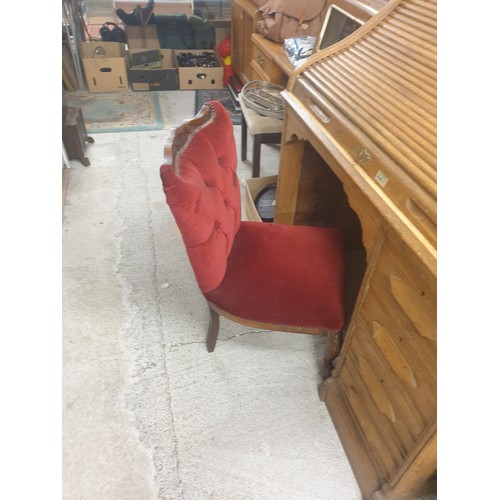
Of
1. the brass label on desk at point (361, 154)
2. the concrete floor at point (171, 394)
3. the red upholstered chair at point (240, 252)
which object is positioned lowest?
the concrete floor at point (171, 394)

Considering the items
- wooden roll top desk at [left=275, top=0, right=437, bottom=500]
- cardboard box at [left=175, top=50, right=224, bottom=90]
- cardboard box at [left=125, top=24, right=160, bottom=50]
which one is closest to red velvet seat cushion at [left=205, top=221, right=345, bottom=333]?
wooden roll top desk at [left=275, top=0, right=437, bottom=500]

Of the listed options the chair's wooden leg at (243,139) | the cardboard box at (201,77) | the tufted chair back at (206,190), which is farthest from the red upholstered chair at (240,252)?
the cardboard box at (201,77)

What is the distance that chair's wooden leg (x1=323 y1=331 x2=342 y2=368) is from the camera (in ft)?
3.99

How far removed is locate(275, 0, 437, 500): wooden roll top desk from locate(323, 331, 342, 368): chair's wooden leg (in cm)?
5

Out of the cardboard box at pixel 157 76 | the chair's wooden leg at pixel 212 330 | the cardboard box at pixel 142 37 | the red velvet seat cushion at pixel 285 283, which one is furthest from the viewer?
the cardboard box at pixel 142 37

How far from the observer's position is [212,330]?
143 centimetres

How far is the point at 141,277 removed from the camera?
1.80 m

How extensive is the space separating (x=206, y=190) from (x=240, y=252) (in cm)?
33

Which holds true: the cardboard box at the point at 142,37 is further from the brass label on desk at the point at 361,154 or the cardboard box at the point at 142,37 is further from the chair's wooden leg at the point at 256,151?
the brass label on desk at the point at 361,154

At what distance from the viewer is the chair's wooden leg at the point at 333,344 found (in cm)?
121

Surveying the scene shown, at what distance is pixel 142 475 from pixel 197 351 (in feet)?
1.53
